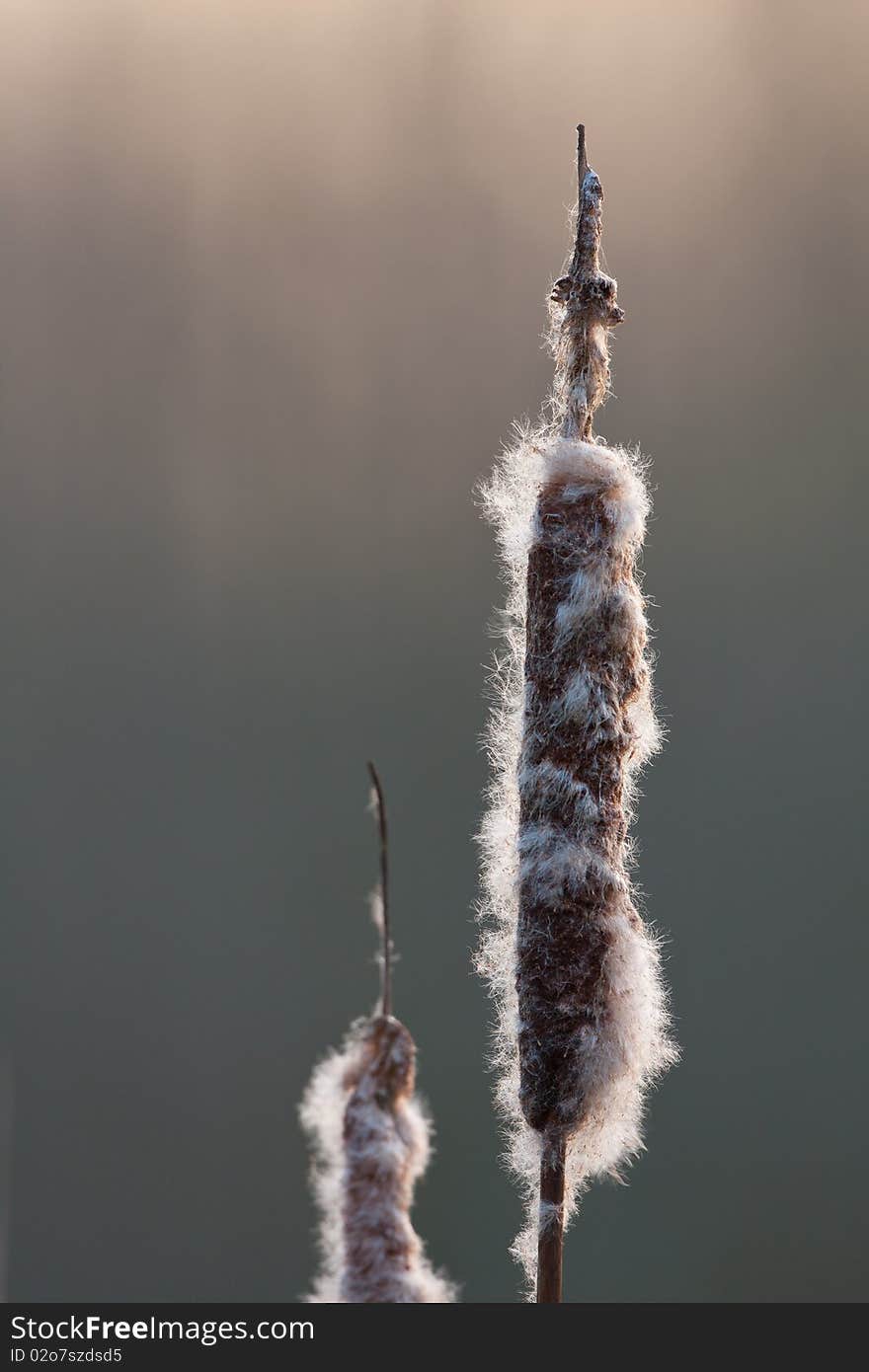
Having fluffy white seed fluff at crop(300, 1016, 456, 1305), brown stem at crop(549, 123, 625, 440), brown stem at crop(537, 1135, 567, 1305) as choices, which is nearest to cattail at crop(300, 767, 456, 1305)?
fluffy white seed fluff at crop(300, 1016, 456, 1305)

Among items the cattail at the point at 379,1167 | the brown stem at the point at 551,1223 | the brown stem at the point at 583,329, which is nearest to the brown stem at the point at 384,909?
the cattail at the point at 379,1167

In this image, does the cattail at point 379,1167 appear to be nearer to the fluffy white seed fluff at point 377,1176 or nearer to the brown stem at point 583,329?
the fluffy white seed fluff at point 377,1176

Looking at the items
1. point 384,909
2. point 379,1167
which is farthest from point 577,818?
point 379,1167

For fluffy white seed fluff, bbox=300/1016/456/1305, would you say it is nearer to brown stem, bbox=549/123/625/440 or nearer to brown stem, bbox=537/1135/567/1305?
brown stem, bbox=537/1135/567/1305

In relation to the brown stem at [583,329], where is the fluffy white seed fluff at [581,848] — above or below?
below
